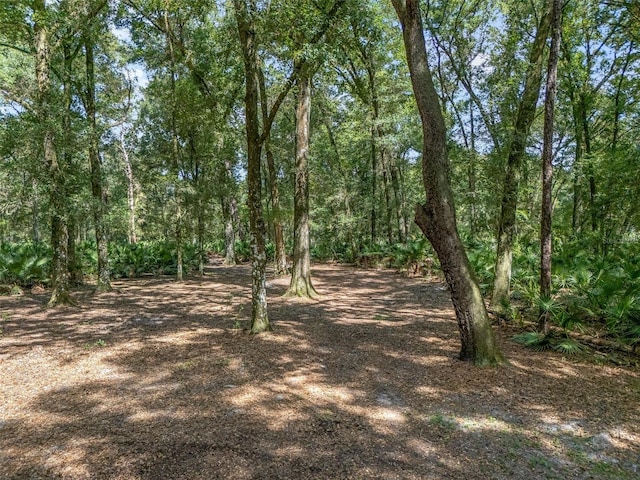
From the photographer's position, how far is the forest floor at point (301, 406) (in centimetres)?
304

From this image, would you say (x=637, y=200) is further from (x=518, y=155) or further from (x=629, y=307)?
(x=629, y=307)

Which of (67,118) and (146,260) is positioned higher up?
(67,118)

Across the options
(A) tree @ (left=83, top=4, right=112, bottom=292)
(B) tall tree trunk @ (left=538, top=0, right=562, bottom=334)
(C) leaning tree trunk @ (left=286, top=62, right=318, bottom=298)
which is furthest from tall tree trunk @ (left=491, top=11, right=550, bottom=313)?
(A) tree @ (left=83, top=4, right=112, bottom=292)

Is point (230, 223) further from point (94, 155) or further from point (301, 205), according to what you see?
point (301, 205)

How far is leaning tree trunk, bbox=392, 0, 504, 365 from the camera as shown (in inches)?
202

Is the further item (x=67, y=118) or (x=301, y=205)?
(x=301, y=205)

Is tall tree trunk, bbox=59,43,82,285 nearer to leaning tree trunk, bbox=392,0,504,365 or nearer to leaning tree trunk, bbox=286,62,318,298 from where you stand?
leaning tree trunk, bbox=286,62,318,298

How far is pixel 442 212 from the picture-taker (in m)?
5.12

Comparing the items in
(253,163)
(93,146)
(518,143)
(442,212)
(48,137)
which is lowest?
(442,212)

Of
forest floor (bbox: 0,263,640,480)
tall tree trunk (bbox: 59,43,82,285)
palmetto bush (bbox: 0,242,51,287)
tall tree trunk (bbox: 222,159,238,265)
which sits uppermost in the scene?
tall tree trunk (bbox: 59,43,82,285)

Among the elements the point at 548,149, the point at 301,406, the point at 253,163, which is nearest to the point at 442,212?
the point at 548,149

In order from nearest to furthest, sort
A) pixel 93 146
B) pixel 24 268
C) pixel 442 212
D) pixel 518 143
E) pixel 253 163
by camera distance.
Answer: pixel 442 212 < pixel 253 163 < pixel 518 143 < pixel 93 146 < pixel 24 268

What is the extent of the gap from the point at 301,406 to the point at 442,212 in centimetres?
302

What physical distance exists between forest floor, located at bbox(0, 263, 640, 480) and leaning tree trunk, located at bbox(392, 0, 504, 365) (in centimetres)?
50
